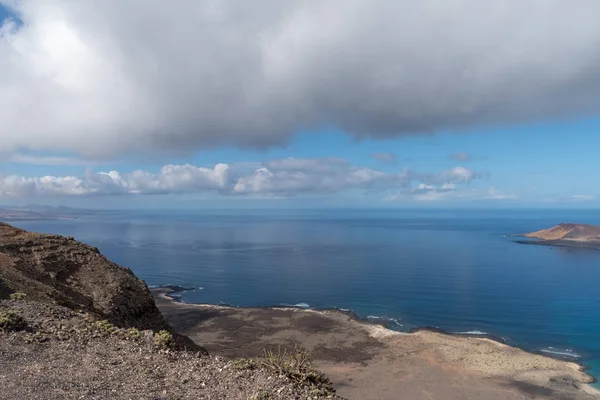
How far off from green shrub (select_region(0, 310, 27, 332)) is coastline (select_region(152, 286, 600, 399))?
3133 centimetres

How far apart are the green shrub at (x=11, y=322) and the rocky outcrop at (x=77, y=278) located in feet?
16.8

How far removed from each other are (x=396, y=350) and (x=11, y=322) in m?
45.1

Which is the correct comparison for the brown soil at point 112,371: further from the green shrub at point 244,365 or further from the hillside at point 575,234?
the hillside at point 575,234

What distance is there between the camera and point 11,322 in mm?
13961

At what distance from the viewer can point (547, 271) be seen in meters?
113

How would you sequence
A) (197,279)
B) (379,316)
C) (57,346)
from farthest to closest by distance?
(197,279) < (379,316) < (57,346)

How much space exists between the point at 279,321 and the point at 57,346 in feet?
171

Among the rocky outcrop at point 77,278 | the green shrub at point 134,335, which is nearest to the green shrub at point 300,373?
the green shrub at point 134,335

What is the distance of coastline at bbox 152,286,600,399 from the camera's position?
42.3m

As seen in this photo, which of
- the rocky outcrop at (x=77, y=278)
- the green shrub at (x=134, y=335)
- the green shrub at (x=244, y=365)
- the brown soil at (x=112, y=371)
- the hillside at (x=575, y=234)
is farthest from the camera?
the hillside at (x=575, y=234)

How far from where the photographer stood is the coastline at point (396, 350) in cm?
4228

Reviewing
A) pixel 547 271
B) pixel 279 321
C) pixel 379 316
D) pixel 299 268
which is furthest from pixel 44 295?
pixel 547 271

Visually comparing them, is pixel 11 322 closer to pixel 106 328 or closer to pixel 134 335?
pixel 106 328

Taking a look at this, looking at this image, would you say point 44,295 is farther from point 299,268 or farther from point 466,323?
point 299,268
